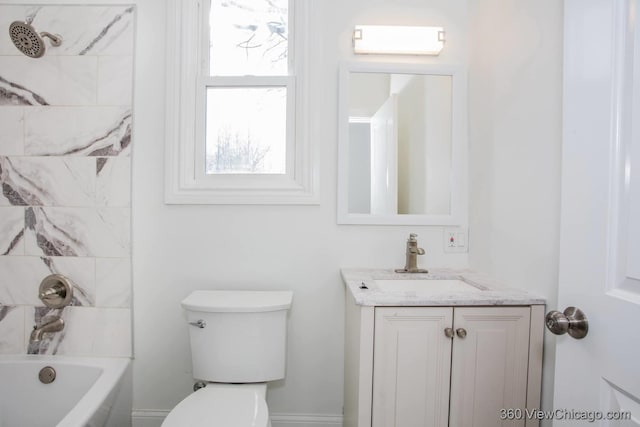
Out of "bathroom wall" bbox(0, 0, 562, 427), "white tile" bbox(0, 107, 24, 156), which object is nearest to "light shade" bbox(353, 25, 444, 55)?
"bathroom wall" bbox(0, 0, 562, 427)

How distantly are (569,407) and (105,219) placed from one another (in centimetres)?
187

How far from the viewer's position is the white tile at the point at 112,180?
1.55 meters

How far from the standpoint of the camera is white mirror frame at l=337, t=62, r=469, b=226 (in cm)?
155

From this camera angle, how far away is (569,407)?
72cm

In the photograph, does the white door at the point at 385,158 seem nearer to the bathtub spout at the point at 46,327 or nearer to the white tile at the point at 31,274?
the white tile at the point at 31,274

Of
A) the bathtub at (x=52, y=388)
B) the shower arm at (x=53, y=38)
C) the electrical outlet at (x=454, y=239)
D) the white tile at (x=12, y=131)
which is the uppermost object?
the shower arm at (x=53, y=38)

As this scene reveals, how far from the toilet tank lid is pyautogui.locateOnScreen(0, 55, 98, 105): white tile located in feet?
3.62

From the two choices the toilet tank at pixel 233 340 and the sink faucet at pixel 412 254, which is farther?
the sink faucet at pixel 412 254

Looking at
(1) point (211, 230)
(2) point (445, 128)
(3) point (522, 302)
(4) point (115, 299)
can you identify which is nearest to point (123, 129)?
(1) point (211, 230)

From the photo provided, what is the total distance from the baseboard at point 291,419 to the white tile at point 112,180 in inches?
41.2

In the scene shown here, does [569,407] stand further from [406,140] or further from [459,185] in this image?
[406,140]

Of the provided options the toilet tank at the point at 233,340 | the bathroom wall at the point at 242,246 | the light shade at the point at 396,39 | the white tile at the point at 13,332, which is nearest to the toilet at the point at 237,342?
the toilet tank at the point at 233,340

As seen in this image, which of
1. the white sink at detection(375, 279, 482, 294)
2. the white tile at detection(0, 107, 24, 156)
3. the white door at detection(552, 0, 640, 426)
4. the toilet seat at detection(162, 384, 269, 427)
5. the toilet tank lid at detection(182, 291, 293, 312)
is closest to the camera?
the white door at detection(552, 0, 640, 426)

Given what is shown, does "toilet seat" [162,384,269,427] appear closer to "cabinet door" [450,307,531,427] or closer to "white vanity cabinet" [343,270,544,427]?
"white vanity cabinet" [343,270,544,427]
